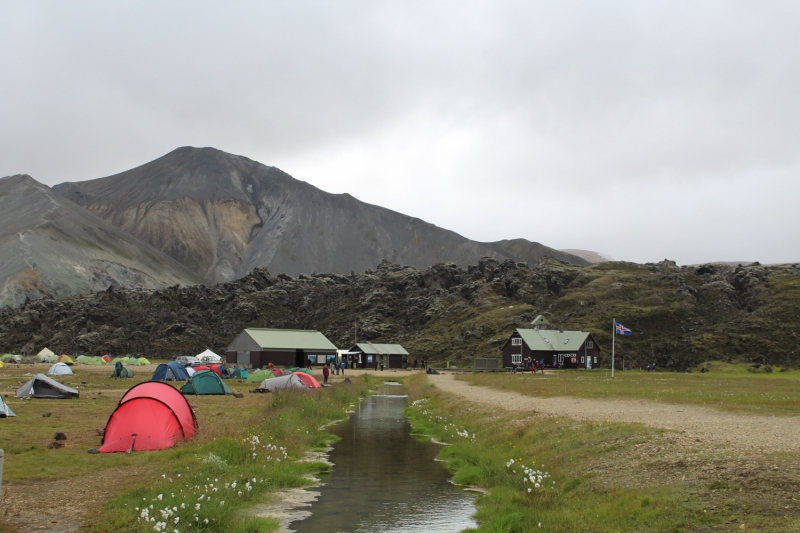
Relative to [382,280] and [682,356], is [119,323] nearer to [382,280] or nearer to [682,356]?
[382,280]

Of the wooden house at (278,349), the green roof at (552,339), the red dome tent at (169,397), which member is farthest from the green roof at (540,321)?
the red dome tent at (169,397)

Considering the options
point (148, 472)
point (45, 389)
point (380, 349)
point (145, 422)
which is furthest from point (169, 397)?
point (380, 349)

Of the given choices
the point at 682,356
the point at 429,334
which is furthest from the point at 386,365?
the point at 682,356

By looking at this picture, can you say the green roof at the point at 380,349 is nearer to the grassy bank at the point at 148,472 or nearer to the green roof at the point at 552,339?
the green roof at the point at 552,339

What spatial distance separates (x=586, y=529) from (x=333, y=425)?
82.2 ft

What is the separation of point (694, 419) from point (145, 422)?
67.5 feet

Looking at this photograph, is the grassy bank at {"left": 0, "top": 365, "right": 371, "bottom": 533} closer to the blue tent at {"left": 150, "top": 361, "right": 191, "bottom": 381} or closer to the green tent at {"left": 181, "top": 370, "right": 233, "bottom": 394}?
the green tent at {"left": 181, "top": 370, "right": 233, "bottom": 394}

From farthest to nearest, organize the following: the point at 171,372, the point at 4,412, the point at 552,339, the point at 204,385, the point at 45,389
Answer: the point at 552,339, the point at 171,372, the point at 204,385, the point at 45,389, the point at 4,412

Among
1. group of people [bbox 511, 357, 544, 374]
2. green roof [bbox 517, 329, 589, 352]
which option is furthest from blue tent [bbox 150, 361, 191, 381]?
green roof [bbox 517, 329, 589, 352]

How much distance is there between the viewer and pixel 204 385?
46844mm

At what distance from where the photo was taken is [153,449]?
2153 centimetres

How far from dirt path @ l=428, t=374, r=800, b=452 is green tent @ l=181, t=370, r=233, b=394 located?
22.4 metres

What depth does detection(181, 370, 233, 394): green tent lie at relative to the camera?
1834 inches

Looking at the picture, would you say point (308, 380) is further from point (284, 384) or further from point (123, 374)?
point (123, 374)
